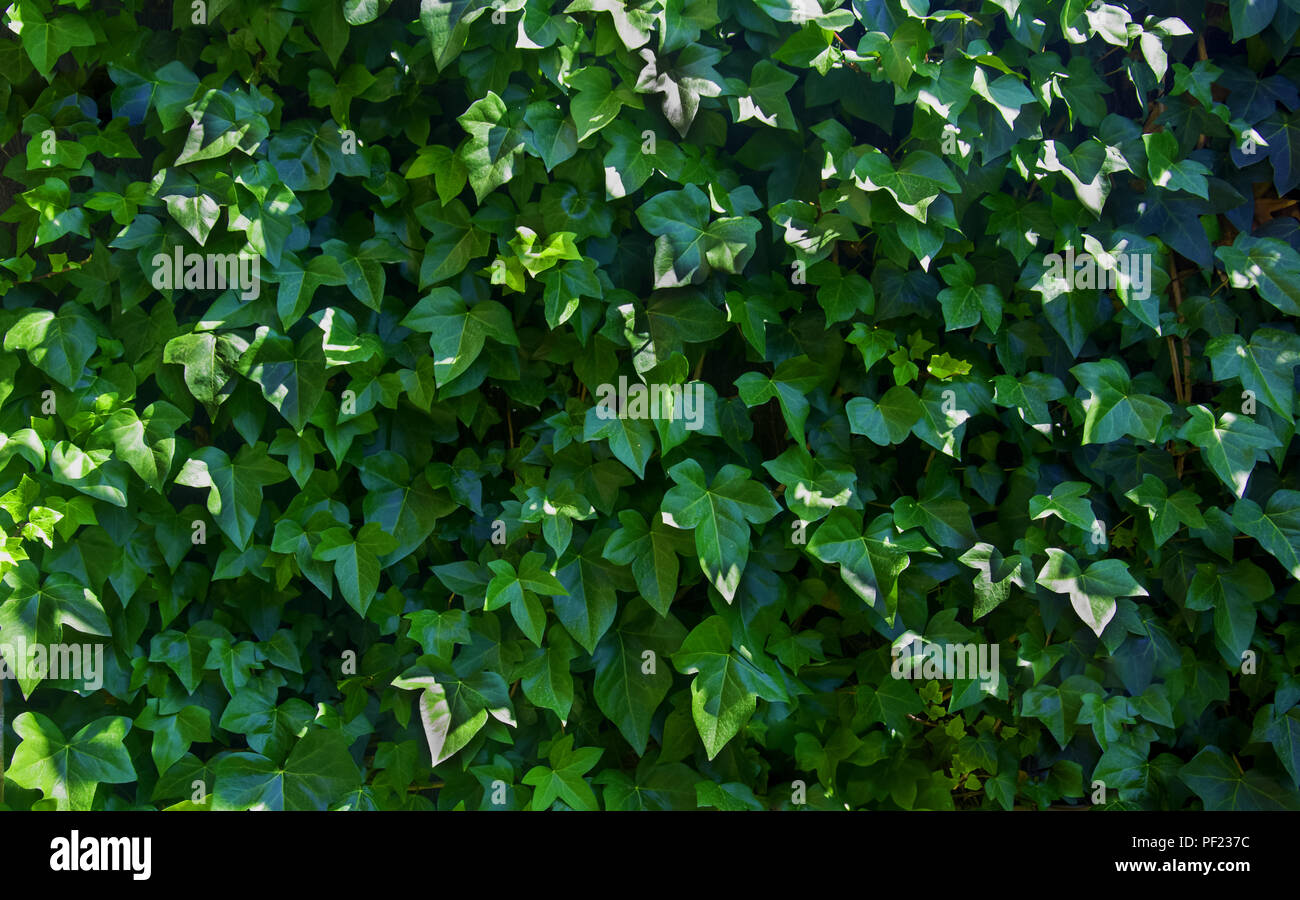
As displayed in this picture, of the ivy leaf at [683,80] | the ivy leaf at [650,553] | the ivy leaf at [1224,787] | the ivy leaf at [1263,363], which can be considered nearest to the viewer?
the ivy leaf at [683,80]

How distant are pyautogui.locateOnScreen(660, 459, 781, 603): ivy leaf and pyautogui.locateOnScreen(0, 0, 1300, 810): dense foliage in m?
0.01

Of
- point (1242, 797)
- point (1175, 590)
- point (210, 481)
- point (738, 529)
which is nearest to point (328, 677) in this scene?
point (210, 481)

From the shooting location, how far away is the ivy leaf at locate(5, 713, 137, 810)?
2.47 metres

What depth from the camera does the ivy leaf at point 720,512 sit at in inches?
91.5

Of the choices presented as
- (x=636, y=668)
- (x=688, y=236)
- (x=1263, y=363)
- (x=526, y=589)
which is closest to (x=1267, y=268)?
(x=1263, y=363)

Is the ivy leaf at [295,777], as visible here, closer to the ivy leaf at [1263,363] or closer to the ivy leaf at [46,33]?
the ivy leaf at [46,33]

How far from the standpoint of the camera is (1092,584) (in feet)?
8.05

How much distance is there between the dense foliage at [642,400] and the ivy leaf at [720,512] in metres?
0.01

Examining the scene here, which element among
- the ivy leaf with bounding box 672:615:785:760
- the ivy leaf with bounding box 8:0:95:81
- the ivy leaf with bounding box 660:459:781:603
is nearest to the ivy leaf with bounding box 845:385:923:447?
the ivy leaf with bounding box 660:459:781:603

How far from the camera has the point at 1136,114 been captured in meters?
2.83

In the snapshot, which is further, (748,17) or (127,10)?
(127,10)

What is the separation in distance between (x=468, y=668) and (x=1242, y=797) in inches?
83.2

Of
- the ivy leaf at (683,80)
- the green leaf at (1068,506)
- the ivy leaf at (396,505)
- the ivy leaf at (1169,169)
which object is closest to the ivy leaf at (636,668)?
the ivy leaf at (396,505)
